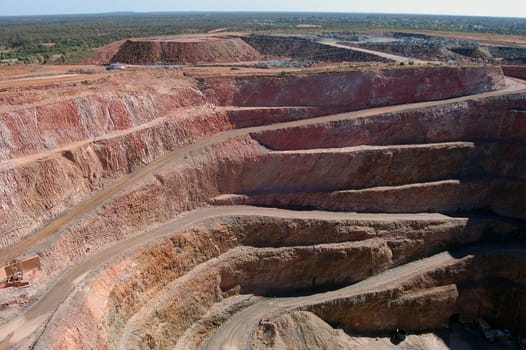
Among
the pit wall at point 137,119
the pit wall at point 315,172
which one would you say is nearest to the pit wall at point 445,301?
the pit wall at point 315,172

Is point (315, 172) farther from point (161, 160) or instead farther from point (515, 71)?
point (515, 71)

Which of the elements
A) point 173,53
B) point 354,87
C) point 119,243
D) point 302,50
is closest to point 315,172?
point 354,87

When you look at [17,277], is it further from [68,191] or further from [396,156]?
[396,156]

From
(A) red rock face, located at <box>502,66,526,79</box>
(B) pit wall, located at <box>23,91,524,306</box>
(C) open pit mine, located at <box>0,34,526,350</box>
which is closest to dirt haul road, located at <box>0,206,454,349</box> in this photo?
(C) open pit mine, located at <box>0,34,526,350</box>

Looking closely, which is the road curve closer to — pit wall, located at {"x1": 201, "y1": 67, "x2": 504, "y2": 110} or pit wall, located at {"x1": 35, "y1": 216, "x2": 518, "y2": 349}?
pit wall, located at {"x1": 35, "y1": 216, "x2": 518, "y2": 349}

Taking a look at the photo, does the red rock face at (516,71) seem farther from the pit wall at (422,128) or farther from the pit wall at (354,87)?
the pit wall at (422,128)

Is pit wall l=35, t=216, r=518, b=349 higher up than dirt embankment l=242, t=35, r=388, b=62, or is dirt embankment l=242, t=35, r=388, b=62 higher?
dirt embankment l=242, t=35, r=388, b=62

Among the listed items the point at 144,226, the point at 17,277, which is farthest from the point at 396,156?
the point at 17,277
